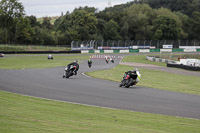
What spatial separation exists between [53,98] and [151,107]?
416 centimetres

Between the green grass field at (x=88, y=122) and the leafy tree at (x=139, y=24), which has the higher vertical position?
the leafy tree at (x=139, y=24)

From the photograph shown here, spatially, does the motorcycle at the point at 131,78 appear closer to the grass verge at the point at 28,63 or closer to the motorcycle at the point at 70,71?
the motorcycle at the point at 70,71

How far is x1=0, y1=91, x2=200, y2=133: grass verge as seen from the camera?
721 centimetres

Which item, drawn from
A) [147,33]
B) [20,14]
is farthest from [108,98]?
[147,33]

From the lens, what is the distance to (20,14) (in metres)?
99.0

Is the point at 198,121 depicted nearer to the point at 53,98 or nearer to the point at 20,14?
the point at 53,98

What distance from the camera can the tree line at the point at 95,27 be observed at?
93812mm

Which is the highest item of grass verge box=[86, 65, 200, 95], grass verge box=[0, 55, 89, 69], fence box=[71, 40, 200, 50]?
fence box=[71, 40, 200, 50]

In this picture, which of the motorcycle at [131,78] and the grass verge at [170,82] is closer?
the motorcycle at [131,78]

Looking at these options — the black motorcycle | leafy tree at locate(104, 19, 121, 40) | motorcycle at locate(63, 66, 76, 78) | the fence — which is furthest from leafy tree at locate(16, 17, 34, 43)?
the black motorcycle

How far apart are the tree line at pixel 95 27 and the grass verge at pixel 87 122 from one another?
82.9 m

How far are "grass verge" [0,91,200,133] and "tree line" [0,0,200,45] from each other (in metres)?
82.9

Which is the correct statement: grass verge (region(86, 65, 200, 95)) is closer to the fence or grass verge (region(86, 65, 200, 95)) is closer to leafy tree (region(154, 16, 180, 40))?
the fence

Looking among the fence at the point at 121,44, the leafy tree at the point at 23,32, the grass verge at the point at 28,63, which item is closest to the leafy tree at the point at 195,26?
the fence at the point at 121,44
